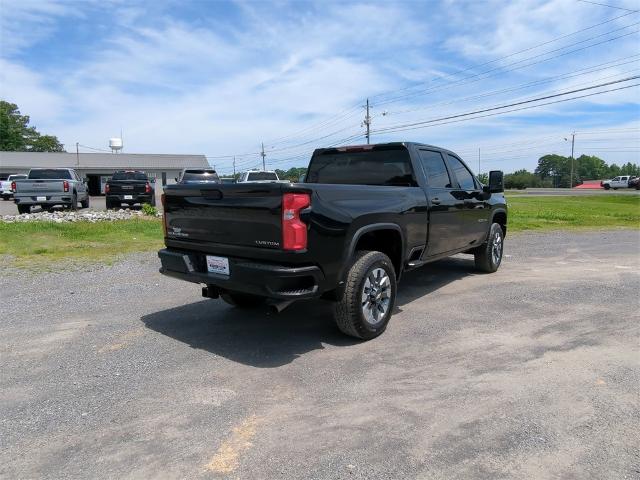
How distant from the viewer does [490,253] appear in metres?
7.41

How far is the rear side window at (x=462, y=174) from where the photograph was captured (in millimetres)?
6540

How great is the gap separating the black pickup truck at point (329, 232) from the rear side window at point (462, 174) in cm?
46

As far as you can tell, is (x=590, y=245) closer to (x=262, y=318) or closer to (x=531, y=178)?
(x=262, y=318)

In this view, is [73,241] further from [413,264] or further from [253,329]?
[413,264]

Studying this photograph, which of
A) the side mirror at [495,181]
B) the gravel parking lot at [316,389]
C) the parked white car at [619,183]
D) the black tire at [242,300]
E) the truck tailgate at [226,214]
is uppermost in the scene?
the parked white car at [619,183]

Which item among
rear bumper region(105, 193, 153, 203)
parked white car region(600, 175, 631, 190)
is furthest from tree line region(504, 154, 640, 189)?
rear bumper region(105, 193, 153, 203)

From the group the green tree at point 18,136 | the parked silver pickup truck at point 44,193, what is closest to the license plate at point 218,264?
the parked silver pickup truck at point 44,193

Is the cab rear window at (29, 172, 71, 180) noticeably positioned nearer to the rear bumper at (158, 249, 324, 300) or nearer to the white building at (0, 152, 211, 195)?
the rear bumper at (158, 249, 324, 300)

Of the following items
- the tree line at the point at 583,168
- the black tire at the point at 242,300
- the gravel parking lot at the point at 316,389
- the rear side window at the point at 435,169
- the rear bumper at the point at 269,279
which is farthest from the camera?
the tree line at the point at 583,168

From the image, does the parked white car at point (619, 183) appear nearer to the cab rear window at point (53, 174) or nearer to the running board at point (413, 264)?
the cab rear window at point (53, 174)

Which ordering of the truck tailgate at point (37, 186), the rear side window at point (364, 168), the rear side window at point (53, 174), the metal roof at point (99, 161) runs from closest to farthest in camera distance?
1. the rear side window at point (364, 168)
2. the truck tailgate at point (37, 186)
3. the rear side window at point (53, 174)
4. the metal roof at point (99, 161)

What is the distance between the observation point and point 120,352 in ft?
13.8

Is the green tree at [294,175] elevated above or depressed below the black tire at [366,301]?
above

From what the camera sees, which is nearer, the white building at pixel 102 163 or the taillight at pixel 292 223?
the taillight at pixel 292 223
